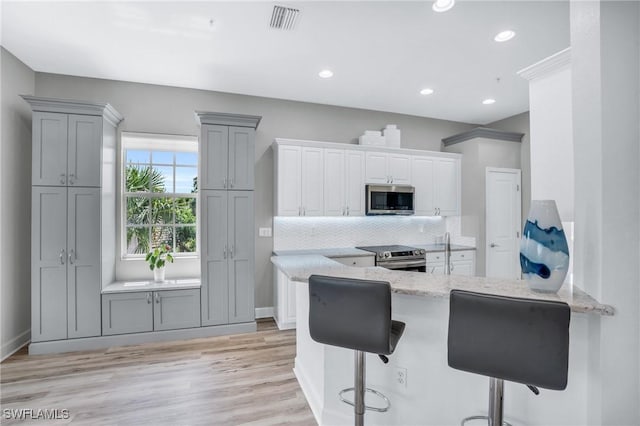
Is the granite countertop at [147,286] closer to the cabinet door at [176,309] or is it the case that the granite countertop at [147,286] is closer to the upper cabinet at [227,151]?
the cabinet door at [176,309]

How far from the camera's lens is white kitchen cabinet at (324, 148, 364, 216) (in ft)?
13.4

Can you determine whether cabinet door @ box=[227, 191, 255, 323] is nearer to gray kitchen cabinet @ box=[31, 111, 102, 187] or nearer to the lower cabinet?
the lower cabinet

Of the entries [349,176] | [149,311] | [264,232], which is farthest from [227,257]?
[349,176]

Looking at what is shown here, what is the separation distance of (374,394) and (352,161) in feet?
9.96

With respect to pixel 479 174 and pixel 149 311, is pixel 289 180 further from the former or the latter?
pixel 479 174

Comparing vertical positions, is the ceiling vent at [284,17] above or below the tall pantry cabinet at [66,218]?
above

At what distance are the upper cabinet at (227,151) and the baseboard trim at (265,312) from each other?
1656 millimetres

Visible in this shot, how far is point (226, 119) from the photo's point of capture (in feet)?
11.5

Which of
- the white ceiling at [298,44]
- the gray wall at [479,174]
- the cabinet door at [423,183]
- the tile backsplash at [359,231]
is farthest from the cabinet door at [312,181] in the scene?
the gray wall at [479,174]

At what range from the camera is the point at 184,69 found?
131 inches

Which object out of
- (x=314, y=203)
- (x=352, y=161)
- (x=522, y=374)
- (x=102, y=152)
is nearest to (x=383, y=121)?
(x=352, y=161)

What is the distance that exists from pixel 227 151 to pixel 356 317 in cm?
277

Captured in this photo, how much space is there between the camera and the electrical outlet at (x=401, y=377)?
1.73 m

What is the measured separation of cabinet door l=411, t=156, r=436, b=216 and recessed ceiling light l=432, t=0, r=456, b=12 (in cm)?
243
